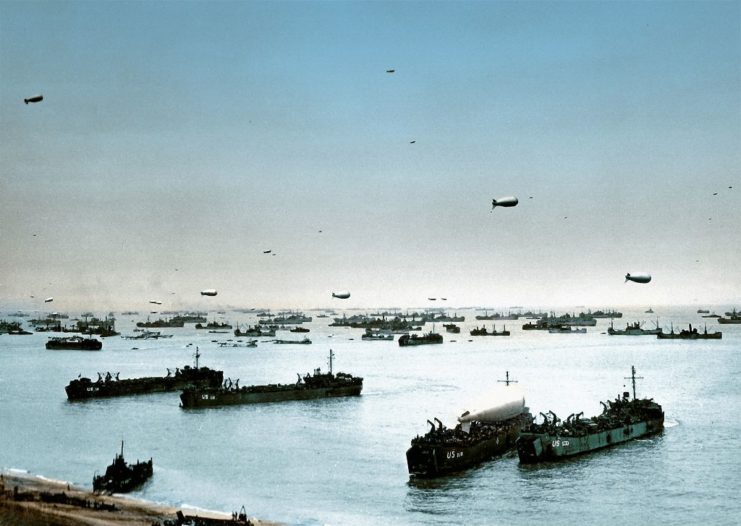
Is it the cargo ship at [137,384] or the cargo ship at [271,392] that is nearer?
the cargo ship at [271,392]

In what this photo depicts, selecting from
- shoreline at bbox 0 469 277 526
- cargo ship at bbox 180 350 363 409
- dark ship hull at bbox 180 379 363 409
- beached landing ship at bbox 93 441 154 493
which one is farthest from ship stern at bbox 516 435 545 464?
dark ship hull at bbox 180 379 363 409

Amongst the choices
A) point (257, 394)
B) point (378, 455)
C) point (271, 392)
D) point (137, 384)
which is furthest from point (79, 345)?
point (378, 455)

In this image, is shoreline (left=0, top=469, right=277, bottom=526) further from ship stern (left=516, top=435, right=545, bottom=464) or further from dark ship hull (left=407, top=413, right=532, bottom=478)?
ship stern (left=516, top=435, right=545, bottom=464)

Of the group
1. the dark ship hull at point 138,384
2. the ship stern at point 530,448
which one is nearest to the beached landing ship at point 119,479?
the ship stern at point 530,448

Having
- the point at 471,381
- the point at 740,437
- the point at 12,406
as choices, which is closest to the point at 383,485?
the point at 740,437

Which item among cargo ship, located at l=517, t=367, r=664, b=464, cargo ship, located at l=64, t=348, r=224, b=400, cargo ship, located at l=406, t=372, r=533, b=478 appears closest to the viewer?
cargo ship, located at l=406, t=372, r=533, b=478

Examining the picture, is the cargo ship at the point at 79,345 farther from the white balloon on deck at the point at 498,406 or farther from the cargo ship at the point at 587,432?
the cargo ship at the point at 587,432
